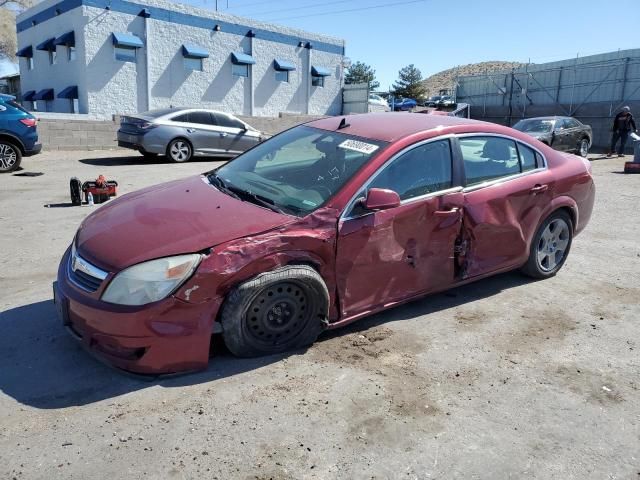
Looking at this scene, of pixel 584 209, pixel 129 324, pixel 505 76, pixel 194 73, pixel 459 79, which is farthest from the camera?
pixel 459 79

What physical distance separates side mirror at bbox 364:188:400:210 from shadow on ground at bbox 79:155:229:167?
37.8 ft

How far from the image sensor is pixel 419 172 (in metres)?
4.08

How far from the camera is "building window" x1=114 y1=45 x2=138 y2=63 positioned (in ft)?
68.0

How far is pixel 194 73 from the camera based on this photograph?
23125 mm

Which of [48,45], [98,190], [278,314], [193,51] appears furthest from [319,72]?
[278,314]

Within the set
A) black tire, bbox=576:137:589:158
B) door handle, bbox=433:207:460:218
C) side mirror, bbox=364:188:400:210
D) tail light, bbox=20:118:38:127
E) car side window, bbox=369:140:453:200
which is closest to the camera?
side mirror, bbox=364:188:400:210

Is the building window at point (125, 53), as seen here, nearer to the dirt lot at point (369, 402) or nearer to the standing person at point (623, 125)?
the standing person at point (623, 125)

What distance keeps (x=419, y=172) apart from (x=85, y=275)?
8.08 feet

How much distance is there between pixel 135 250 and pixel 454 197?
241 cm

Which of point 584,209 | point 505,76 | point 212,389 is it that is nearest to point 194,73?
point 505,76

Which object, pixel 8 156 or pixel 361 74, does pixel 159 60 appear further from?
pixel 361 74

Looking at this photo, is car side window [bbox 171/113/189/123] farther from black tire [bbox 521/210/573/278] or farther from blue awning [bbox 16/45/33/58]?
blue awning [bbox 16/45/33/58]

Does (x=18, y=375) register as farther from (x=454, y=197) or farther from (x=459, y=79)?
(x=459, y=79)

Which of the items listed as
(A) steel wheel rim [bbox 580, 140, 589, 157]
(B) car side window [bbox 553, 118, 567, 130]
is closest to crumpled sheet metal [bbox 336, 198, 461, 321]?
(B) car side window [bbox 553, 118, 567, 130]
